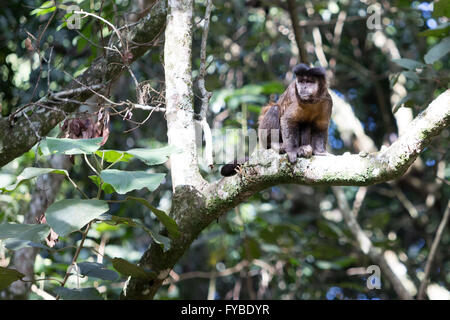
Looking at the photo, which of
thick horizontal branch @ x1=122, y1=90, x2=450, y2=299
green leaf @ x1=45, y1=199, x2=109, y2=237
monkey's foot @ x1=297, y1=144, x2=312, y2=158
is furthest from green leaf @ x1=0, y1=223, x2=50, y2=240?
monkey's foot @ x1=297, y1=144, x2=312, y2=158

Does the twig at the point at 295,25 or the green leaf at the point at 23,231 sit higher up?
the twig at the point at 295,25

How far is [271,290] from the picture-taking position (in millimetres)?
7121

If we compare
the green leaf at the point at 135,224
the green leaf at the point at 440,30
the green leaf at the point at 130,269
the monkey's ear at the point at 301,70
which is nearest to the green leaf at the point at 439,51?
the green leaf at the point at 440,30

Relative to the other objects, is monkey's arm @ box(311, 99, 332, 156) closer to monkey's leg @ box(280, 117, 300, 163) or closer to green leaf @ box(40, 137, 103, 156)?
monkey's leg @ box(280, 117, 300, 163)

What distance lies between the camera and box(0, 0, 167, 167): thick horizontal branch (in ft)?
12.0

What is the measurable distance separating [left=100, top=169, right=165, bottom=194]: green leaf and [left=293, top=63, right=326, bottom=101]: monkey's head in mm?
2004

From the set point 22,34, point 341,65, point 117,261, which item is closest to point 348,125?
point 341,65

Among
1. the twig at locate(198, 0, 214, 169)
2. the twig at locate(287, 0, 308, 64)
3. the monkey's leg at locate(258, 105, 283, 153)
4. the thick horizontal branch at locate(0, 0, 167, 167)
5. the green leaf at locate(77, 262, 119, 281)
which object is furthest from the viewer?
the twig at locate(287, 0, 308, 64)

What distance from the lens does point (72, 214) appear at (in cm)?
256

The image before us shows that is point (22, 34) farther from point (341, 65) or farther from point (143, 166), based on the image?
point (341, 65)

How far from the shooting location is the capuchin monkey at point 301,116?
4371 millimetres

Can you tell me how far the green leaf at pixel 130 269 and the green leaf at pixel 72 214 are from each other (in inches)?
19.3

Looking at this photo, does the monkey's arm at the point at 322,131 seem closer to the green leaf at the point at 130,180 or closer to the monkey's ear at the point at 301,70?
the monkey's ear at the point at 301,70
